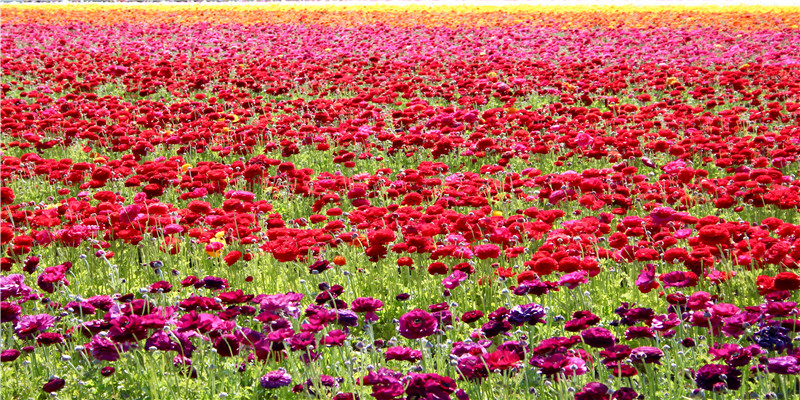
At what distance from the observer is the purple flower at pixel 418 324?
3.09 m

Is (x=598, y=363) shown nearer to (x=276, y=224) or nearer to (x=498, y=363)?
(x=498, y=363)

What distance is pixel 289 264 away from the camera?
5.05 metres

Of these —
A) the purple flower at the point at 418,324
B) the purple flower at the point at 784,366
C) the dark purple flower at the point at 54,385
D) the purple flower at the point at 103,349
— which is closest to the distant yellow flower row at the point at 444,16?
the purple flower at the point at 784,366

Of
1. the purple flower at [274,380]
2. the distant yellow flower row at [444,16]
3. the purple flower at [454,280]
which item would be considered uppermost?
the distant yellow flower row at [444,16]

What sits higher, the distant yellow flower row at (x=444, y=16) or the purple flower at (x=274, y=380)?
the distant yellow flower row at (x=444, y=16)

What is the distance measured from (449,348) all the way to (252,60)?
12.3 m

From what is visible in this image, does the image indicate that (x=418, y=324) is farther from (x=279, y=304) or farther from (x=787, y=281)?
(x=787, y=281)

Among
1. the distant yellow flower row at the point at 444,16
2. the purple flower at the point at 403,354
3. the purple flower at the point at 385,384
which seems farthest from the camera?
the distant yellow flower row at the point at 444,16

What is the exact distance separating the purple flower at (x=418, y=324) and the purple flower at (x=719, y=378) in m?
1.11

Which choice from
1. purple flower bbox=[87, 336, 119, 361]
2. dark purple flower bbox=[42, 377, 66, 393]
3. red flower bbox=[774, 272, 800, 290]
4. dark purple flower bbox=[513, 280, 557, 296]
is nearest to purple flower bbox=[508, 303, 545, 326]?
dark purple flower bbox=[513, 280, 557, 296]

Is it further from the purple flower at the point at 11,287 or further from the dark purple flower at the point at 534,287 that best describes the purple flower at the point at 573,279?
the purple flower at the point at 11,287

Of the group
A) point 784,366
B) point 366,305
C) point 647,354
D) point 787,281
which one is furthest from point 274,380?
point 787,281

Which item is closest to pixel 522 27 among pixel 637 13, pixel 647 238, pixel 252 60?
pixel 637 13

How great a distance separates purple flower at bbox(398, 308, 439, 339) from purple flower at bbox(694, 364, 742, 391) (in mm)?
1113
